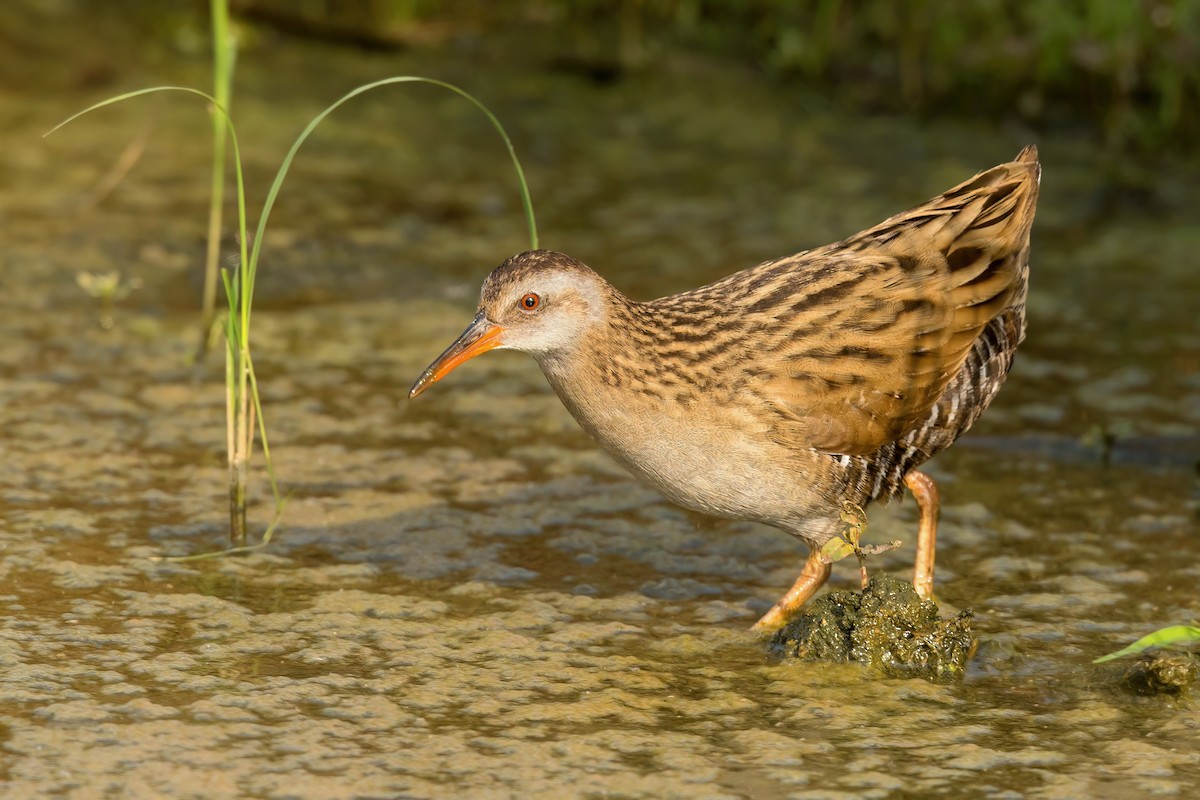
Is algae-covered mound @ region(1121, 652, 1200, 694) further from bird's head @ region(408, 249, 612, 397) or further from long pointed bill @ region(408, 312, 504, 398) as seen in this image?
long pointed bill @ region(408, 312, 504, 398)

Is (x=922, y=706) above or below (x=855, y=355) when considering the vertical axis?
below

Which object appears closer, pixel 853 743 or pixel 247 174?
pixel 853 743

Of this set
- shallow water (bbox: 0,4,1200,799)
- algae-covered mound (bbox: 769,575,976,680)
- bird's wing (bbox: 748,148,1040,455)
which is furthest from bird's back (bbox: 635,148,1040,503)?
shallow water (bbox: 0,4,1200,799)

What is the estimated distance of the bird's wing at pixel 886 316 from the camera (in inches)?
166

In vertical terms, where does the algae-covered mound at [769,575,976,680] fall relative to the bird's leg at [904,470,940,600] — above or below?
below

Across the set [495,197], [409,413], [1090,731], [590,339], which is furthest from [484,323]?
[495,197]

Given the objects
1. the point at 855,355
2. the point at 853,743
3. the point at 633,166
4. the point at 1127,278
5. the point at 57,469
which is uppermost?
the point at 633,166

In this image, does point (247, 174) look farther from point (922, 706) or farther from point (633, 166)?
point (922, 706)

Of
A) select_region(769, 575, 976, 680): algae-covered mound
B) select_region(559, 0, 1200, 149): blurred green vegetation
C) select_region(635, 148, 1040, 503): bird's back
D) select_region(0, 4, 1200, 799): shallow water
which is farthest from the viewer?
select_region(559, 0, 1200, 149): blurred green vegetation

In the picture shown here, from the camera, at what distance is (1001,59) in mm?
7680

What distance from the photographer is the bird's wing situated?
421 cm

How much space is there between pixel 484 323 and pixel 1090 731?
1730 millimetres

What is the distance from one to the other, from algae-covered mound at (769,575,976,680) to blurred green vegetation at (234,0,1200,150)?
407 centimetres

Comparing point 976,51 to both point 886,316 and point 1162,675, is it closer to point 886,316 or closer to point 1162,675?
point 886,316
